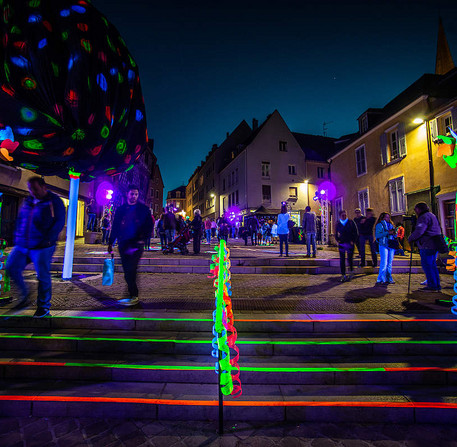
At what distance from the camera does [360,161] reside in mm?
17891

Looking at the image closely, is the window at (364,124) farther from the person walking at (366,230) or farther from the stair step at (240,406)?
the stair step at (240,406)

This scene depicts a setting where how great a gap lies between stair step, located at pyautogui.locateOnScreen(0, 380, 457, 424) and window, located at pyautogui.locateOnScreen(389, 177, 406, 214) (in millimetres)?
14213

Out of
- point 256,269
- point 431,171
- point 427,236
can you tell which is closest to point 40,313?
point 256,269

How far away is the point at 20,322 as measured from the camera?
349cm

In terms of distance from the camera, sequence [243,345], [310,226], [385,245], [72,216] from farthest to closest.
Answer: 1. [310,226]
2. [385,245]
3. [72,216]
4. [243,345]

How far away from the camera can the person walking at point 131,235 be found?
418cm

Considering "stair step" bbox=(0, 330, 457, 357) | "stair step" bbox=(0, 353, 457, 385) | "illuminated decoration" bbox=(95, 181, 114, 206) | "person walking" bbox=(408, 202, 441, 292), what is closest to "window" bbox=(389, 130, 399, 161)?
"person walking" bbox=(408, 202, 441, 292)

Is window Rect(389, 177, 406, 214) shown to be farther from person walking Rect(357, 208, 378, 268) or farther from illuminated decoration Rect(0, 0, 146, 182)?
illuminated decoration Rect(0, 0, 146, 182)

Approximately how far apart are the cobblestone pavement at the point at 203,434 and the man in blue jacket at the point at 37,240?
1685 millimetres

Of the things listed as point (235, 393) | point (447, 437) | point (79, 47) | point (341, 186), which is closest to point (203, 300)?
point (235, 393)

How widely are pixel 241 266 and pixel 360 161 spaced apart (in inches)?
559

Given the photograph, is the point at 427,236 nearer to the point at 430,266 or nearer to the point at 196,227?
the point at 430,266

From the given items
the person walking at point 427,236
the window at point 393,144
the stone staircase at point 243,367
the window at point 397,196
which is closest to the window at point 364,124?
the window at point 393,144

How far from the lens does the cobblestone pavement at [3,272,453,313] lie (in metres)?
4.17
